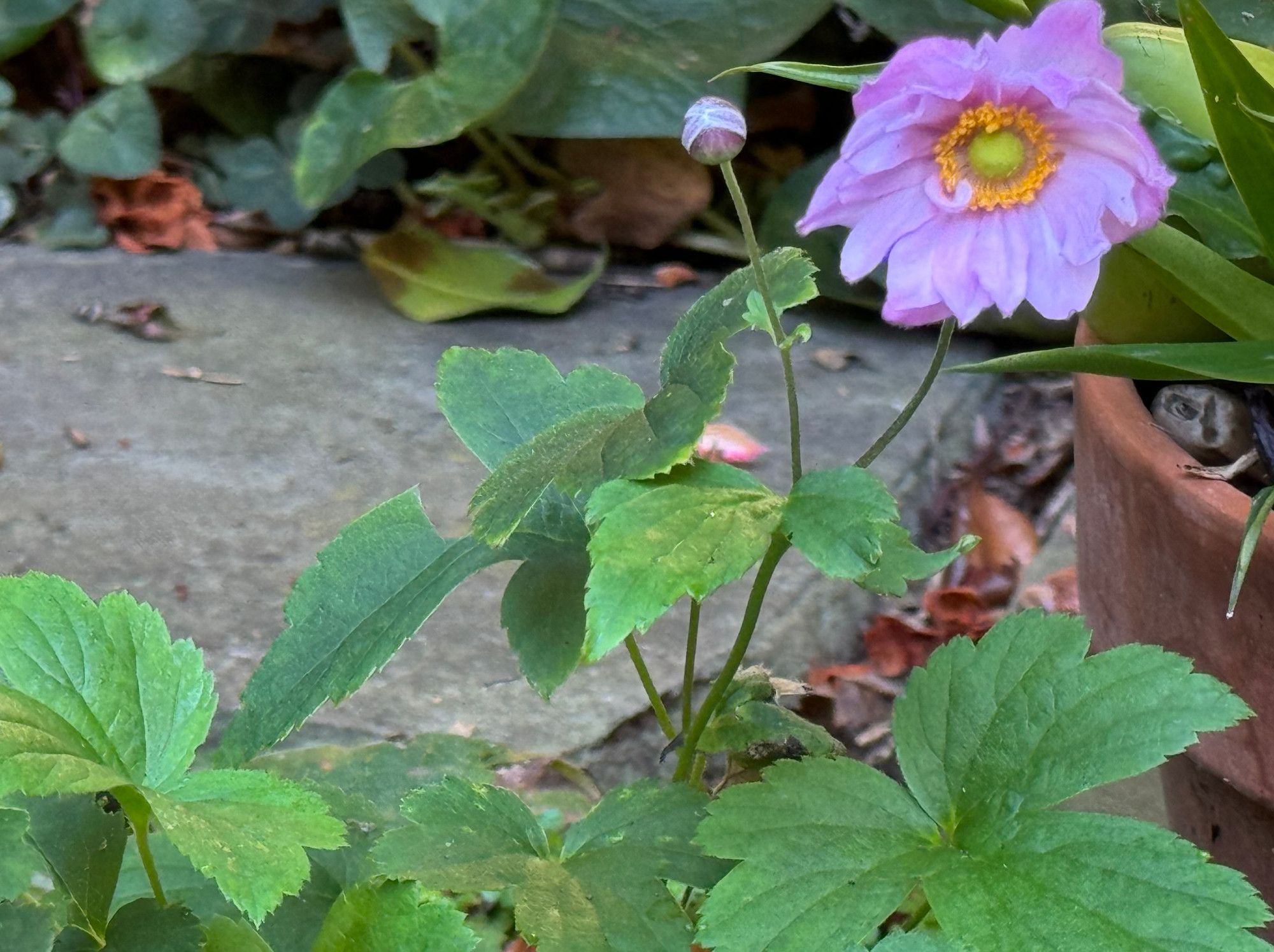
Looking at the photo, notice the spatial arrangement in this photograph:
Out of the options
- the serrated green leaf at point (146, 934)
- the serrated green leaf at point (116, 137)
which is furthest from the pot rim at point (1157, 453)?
the serrated green leaf at point (116, 137)

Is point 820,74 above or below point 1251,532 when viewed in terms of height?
above

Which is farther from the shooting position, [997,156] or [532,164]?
[532,164]

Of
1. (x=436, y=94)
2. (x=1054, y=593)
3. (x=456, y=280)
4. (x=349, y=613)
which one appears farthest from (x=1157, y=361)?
(x=456, y=280)

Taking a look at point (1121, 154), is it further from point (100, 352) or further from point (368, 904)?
point (100, 352)

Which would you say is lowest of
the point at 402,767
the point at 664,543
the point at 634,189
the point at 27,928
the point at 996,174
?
the point at 634,189

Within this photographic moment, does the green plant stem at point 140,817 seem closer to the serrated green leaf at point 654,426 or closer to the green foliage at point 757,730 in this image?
the serrated green leaf at point 654,426

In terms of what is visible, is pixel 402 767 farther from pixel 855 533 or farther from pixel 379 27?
pixel 379 27
